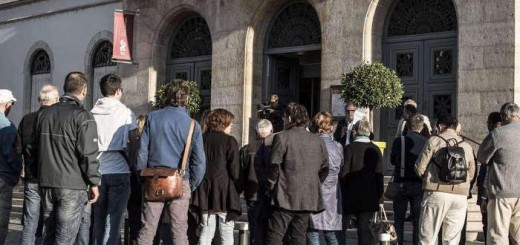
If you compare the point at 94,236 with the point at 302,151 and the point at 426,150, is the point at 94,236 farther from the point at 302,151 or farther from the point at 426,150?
the point at 426,150

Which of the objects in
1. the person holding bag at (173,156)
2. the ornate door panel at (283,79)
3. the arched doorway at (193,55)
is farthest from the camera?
the arched doorway at (193,55)

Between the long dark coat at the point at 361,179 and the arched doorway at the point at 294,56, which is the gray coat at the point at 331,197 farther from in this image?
the arched doorway at the point at 294,56

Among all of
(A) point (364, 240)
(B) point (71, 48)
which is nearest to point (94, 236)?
(A) point (364, 240)

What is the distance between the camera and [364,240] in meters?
9.27

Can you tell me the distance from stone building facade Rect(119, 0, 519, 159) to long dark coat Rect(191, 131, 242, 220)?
717 cm

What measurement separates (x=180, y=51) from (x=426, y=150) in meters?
12.9

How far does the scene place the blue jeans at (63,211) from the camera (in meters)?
7.05

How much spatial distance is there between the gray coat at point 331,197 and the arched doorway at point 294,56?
8.72 meters

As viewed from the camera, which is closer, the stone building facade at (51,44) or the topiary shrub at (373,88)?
the topiary shrub at (373,88)

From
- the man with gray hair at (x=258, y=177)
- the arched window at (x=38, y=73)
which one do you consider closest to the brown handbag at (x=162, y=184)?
the man with gray hair at (x=258, y=177)

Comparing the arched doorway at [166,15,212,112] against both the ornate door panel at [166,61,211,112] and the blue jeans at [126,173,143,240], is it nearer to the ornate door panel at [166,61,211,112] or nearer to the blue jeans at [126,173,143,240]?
the ornate door panel at [166,61,211,112]

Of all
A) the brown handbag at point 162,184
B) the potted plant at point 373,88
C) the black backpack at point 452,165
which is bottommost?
the brown handbag at point 162,184

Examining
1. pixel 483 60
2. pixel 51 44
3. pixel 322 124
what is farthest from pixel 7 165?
pixel 51 44

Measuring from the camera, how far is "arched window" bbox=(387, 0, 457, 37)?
15.4m
